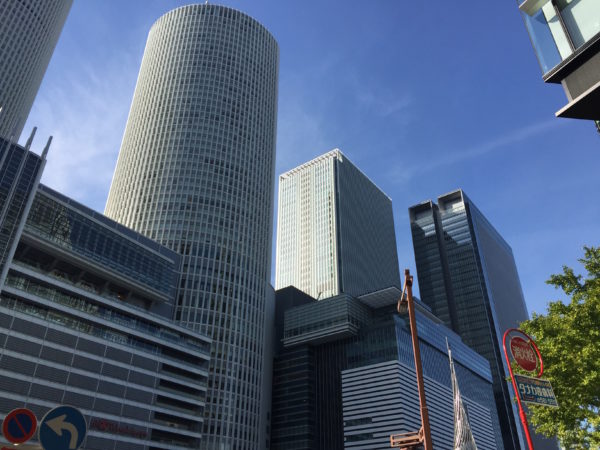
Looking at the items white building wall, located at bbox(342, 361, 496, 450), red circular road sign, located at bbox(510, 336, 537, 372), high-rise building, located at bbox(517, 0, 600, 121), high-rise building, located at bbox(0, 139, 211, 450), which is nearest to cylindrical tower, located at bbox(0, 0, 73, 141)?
high-rise building, located at bbox(0, 139, 211, 450)

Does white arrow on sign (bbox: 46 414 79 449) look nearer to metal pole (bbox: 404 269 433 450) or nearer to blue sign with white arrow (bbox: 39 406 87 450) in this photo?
blue sign with white arrow (bbox: 39 406 87 450)

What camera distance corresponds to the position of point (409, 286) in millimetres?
22078

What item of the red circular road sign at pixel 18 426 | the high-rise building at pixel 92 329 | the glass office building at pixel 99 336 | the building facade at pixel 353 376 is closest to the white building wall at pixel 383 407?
the building facade at pixel 353 376

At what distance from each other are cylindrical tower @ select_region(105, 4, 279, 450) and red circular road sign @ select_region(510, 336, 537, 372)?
101 m

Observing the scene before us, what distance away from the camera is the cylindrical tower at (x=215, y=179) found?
122 m

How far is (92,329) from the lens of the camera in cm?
8600

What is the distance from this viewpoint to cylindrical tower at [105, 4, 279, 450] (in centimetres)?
12194

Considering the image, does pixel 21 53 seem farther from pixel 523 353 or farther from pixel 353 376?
pixel 523 353

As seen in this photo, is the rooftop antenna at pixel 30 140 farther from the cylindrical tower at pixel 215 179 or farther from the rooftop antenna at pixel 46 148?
the cylindrical tower at pixel 215 179

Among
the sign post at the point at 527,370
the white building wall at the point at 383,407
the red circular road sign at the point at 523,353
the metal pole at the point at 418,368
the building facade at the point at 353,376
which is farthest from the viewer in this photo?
the building facade at the point at 353,376

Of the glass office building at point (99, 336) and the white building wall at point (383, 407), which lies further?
the white building wall at point (383, 407)

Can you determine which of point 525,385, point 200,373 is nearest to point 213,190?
point 200,373

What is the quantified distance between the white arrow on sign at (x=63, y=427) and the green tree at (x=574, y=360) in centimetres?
3049

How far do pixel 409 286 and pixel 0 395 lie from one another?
71.1 metres
